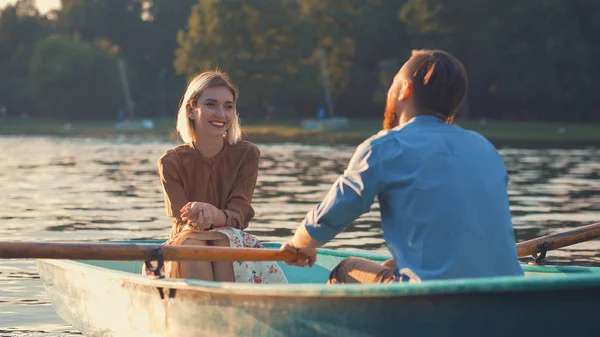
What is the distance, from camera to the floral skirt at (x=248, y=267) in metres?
6.16

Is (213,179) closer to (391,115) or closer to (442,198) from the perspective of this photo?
(391,115)

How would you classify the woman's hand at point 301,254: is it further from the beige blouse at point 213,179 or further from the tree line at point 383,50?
the tree line at point 383,50

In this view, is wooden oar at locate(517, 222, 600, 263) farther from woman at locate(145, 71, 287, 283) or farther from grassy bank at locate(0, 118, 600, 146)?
grassy bank at locate(0, 118, 600, 146)

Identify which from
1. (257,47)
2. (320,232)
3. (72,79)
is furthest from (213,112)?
(72,79)

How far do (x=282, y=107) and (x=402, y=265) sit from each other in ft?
226

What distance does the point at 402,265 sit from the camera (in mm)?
4590

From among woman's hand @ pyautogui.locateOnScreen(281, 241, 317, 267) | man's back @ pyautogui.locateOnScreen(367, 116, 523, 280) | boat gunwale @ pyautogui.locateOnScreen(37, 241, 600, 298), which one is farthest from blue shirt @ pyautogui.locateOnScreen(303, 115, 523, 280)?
woman's hand @ pyautogui.locateOnScreen(281, 241, 317, 267)

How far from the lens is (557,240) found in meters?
6.73

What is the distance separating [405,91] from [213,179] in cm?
205

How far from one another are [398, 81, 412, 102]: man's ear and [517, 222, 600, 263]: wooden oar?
2223 millimetres

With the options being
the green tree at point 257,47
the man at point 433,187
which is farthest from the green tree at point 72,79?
the man at point 433,187

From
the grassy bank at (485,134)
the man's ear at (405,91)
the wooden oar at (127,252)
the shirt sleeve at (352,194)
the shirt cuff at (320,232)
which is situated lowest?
the grassy bank at (485,134)

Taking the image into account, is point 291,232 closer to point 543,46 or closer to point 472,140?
point 472,140

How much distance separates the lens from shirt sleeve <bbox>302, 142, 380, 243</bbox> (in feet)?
14.7
